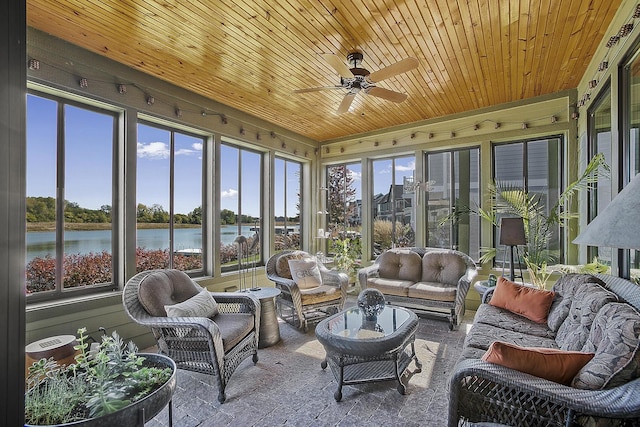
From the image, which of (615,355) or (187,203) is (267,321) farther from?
(615,355)

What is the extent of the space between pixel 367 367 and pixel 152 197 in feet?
11.0

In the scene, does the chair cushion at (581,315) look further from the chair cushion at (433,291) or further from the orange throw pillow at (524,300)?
the chair cushion at (433,291)

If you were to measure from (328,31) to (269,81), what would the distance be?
1275mm

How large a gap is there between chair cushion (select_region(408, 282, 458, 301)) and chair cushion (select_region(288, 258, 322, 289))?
1.34m

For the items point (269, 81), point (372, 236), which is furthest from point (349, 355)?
point (372, 236)

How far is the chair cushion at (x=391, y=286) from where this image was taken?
14.5 feet

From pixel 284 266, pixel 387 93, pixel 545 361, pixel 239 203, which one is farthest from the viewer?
pixel 239 203

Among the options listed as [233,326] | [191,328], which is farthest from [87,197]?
[233,326]

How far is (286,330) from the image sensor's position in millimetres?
4176

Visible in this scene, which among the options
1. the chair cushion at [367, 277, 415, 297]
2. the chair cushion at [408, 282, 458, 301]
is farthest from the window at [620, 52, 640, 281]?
the chair cushion at [367, 277, 415, 297]

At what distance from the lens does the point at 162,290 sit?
3.05 m

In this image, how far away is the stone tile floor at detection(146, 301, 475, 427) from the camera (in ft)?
7.61

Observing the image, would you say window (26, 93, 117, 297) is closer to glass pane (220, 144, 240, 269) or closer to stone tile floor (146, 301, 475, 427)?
glass pane (220, 144, 240, 269)

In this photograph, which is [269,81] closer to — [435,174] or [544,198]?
[435,174]
